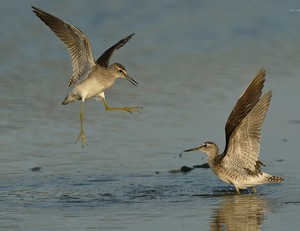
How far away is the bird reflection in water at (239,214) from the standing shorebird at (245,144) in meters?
0.37

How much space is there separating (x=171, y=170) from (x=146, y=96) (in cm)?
298

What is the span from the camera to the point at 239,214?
38.7ft

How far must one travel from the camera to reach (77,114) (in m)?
15.8

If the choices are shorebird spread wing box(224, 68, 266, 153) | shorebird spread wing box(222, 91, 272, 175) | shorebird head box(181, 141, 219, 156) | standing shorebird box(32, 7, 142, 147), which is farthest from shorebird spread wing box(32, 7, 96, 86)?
shorebird spread wing box(222, 91, 272, 175)

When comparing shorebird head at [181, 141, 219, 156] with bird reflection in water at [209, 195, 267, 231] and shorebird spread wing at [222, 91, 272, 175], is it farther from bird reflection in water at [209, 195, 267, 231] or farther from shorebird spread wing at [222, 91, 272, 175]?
bird reflection in water at [209, 195, 267, 231]

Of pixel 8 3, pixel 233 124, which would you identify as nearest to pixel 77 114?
pixel 233 124

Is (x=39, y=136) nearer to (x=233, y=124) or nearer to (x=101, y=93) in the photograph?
(x=101, y=93)

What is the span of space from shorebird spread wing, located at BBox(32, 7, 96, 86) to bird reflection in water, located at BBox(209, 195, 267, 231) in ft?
10.1

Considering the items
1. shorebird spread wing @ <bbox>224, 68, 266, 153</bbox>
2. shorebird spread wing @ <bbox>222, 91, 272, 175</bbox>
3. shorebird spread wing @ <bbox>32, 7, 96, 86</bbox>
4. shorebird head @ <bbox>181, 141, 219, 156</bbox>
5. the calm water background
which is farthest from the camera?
shorebird spread wing @ <bbox>32, 7, 96, 86</bbox>

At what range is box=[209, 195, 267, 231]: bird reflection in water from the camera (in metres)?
11.1

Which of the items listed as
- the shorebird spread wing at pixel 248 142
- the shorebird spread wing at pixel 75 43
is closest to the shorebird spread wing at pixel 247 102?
the shorebird spread wing at pixel 248 142

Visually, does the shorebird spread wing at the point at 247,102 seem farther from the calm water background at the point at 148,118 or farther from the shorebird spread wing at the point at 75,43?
the shorebird spread wing at the point at 75,43

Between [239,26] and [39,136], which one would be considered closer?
[39,136]

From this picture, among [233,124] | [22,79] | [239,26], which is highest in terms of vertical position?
[239,26]
